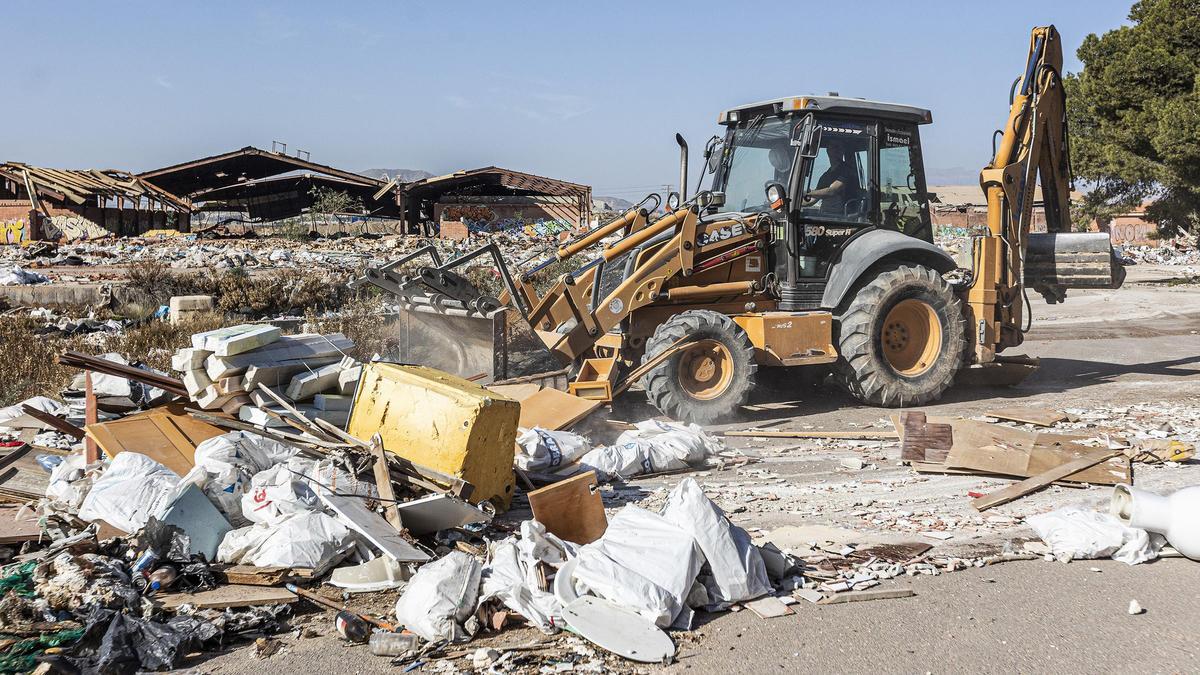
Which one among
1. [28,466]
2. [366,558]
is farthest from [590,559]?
[28,466]

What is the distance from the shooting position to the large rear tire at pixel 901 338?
28.6 feet

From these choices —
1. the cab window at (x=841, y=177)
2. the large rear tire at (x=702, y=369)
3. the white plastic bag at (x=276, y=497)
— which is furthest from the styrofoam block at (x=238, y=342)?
the cab window at (x=841, y=177)

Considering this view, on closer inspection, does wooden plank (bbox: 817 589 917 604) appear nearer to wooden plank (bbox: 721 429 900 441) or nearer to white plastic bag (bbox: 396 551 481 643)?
white plastic bag (bbox: 396 551 481 643)

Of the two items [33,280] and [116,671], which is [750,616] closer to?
[116,671]

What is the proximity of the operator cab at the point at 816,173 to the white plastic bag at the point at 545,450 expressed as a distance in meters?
3.24

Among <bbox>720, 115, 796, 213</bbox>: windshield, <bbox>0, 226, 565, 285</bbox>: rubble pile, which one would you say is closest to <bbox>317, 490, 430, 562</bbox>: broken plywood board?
<bbox>720, 115, 796, 213</bbox>: windshield

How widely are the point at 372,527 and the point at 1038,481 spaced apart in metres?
4.24

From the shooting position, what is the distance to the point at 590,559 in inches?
171

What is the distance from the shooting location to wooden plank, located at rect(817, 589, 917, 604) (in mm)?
4438

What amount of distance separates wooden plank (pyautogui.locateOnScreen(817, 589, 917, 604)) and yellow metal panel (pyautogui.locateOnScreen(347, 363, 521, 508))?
211 cm

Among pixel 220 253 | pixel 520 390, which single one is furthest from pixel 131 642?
pixel 220 253

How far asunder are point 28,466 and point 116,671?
2.96 m

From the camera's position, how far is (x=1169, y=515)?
16.1 ft

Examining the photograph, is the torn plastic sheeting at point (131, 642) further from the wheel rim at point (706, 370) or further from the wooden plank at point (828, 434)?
the wheel rim at point (706, 370)
